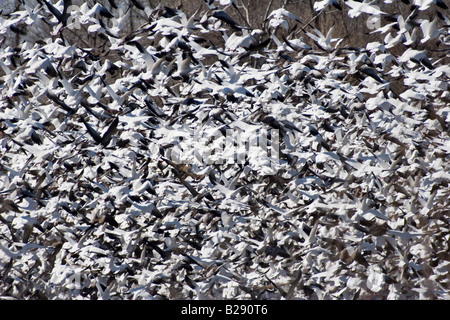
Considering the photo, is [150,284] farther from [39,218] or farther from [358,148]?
[358,148]

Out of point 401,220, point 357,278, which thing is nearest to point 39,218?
point 357,278

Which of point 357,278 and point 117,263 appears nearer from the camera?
point 357,278

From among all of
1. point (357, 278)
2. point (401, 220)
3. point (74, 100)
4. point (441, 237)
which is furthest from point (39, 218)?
point (441, 237)

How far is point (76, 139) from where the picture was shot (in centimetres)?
481

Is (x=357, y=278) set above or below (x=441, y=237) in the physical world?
below

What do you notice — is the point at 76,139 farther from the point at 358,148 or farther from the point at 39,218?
the point at 358,148

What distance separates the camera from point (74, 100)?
15.2ft

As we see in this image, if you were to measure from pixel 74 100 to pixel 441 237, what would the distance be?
3567mm

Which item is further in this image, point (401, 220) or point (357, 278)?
point (401, 220)

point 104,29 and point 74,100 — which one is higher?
point 104,29
